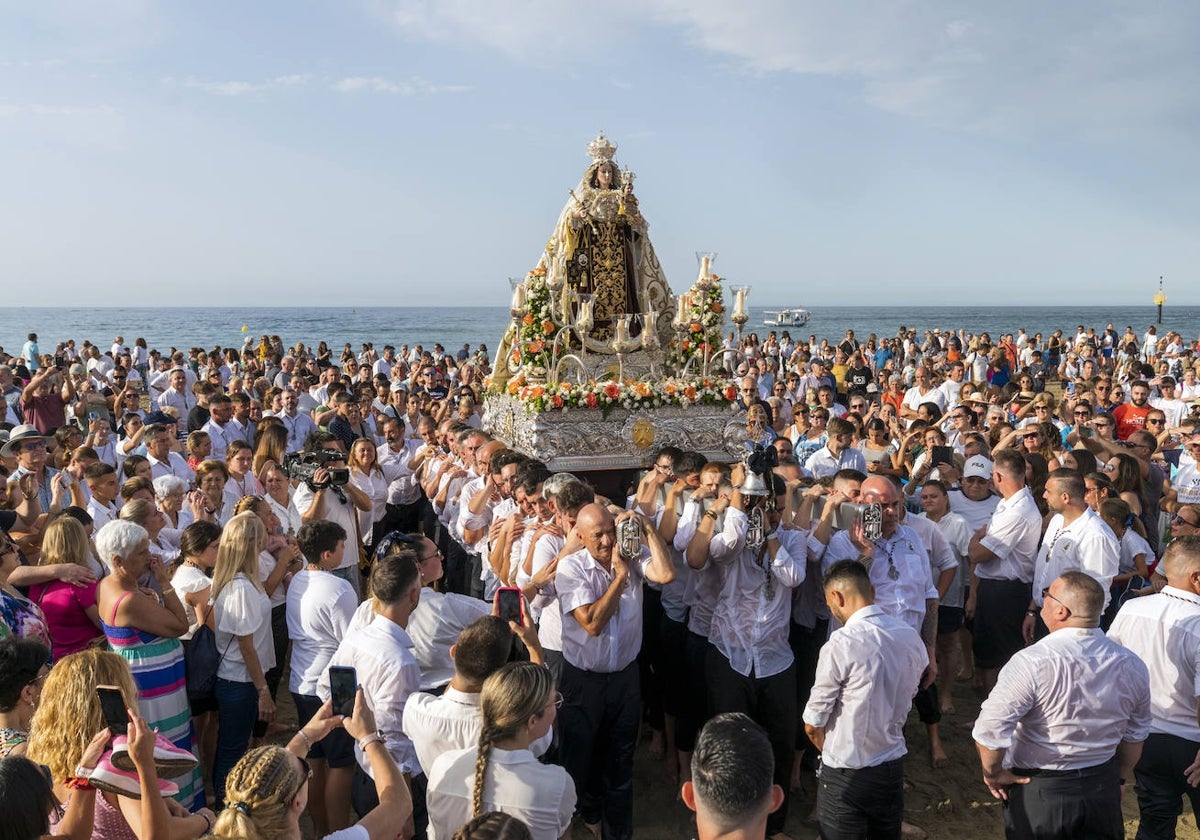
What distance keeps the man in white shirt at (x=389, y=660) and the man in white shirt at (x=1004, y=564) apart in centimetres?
444

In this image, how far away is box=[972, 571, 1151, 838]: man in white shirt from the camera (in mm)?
3764

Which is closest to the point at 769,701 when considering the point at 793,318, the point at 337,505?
the point at 337,505

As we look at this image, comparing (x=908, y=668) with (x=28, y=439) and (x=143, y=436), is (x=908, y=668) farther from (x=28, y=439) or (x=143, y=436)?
(x=143, y=436)

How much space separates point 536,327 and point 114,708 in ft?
27.8

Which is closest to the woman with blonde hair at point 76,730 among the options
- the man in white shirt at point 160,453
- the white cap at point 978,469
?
the man in white shirt at point 160,453

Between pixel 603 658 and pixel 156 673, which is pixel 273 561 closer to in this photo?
pixel 156 673

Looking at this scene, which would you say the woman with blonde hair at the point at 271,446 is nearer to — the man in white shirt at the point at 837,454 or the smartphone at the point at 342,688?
the smartphone at the point at 342,688

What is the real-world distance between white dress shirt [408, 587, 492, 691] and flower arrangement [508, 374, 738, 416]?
214 inches

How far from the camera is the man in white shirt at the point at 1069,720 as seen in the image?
3.76 meters

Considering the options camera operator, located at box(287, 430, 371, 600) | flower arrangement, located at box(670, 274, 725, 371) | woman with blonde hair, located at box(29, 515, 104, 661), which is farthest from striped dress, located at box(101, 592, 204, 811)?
flower arrangement, located at box(670, 274, 725, 371)

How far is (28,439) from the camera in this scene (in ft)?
22.1

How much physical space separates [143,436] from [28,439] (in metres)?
1.64

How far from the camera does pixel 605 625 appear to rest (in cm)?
461

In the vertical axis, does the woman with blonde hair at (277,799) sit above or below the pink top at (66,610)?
above
